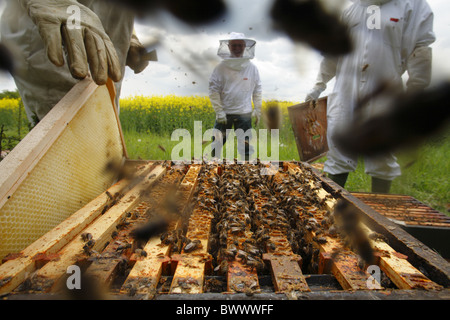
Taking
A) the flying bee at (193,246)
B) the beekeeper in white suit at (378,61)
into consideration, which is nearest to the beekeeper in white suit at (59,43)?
the flying bee at (193,246)

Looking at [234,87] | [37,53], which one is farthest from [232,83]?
[37,53]

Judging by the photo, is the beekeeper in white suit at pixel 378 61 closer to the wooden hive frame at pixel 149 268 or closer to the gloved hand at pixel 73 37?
the wooden hive frame at pixel 149 268

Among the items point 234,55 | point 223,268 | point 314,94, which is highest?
point 234,55

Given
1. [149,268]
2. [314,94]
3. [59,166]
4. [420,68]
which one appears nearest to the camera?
[149,268]

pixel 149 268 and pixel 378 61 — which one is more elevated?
pixel 378 61

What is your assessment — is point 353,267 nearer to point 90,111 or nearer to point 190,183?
point 190,183

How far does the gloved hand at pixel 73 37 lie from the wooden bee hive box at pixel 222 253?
1.00 m

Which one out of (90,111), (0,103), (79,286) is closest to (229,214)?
(79,286)

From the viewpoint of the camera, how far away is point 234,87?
20.6ft

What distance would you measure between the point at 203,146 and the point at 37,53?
17.2 ft

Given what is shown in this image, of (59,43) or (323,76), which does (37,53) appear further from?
(323,76)

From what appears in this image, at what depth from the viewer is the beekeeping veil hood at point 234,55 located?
5.90 metres

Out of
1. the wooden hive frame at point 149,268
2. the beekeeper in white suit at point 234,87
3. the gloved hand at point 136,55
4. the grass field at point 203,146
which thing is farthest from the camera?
the beekeeper in white suit at point 234,87
